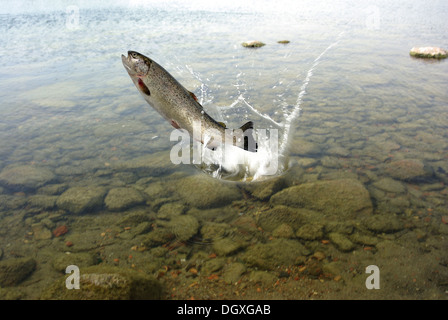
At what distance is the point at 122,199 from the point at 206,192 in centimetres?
173

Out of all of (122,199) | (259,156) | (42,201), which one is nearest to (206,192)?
(122,199)

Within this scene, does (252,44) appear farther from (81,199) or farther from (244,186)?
(81,199)

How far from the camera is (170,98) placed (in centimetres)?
340

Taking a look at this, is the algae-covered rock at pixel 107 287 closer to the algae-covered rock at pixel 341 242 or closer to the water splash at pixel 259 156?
the water splash at pixel 259 156

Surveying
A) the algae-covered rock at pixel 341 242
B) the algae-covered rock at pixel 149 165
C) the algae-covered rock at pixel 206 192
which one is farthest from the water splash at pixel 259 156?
the algae-covered rock at pixel 341 242

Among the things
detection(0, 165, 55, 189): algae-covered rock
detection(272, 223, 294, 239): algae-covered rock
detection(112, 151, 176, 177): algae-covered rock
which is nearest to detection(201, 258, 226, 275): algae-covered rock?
detection(272, 223, 294, 239): algae-covered rock

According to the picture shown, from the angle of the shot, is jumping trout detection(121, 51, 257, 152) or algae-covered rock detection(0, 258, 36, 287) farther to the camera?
algae-covered rock detection(0, 258, 36, 287)

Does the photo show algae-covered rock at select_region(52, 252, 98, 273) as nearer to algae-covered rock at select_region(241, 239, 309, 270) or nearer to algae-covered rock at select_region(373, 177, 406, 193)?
algae-covered rock at select_region(241, 239, 309, 270)

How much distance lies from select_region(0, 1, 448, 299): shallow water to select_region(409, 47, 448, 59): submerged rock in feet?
3.47

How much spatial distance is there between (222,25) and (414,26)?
664 inches

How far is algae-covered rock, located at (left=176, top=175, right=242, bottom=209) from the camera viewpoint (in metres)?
5.68

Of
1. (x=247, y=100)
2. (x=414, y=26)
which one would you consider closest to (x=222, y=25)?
(x=414, y=26)

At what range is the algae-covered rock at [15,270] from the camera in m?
4.17

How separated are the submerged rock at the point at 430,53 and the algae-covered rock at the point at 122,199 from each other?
1735cm
